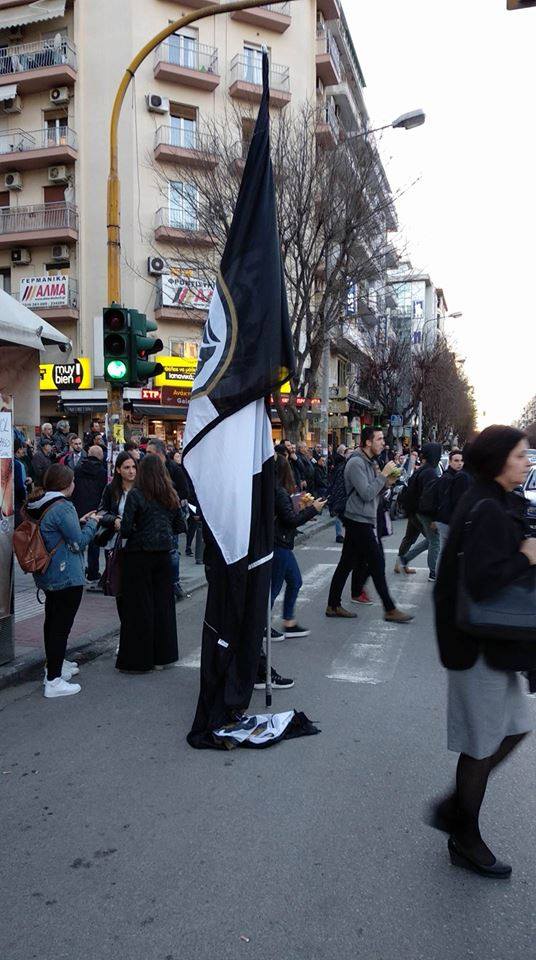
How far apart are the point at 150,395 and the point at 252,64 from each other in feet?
45.8

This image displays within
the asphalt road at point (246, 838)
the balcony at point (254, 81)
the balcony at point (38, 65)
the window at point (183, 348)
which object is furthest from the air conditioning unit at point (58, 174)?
the asphalt road at point (246, 838)

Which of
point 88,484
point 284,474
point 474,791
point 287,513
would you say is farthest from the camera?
→ point 88,484

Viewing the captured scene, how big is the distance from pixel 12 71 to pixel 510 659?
3227cm

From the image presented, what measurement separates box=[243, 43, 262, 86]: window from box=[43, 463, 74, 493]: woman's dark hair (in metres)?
27.6

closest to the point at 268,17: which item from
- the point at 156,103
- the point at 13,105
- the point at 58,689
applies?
the point at 156,103

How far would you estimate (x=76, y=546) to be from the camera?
5.22m

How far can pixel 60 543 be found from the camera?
5.24m

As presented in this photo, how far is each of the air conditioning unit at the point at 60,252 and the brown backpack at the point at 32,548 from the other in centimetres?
2554

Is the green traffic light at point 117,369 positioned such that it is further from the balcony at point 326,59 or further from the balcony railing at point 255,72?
the balcony at point 326,59

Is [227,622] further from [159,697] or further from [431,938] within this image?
[431,938]

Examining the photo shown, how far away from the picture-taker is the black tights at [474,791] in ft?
9.73

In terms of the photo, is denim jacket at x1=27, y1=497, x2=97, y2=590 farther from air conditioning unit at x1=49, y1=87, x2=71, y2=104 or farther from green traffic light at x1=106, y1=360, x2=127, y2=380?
air conditioning unit at x1=49, y1=87, x2=71, y2=104

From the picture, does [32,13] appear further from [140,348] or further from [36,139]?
[140,348]

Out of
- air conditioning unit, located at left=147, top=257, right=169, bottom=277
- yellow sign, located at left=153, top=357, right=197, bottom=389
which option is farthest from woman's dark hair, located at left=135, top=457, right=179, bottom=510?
air conditioning unit, located at left=147, top=257, right=169, bottom=277
